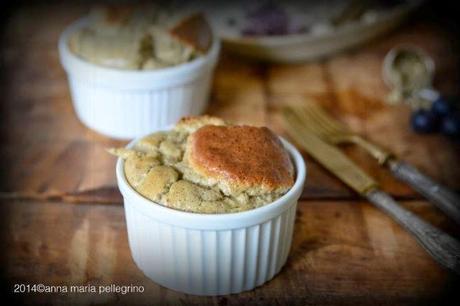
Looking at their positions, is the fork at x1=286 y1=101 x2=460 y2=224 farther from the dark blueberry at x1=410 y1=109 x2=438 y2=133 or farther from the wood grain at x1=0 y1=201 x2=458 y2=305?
the dark blueberry at x1=410 y1=109 x2=438 y2=133

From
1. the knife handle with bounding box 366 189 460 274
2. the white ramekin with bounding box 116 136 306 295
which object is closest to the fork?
the knife handle with bounding box 366 189 460 274

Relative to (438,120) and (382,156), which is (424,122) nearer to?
(438,120)

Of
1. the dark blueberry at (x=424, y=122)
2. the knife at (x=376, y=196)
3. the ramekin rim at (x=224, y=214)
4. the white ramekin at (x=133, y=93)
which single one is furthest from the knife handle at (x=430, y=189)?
the white ramekin at (x=133, y=93)

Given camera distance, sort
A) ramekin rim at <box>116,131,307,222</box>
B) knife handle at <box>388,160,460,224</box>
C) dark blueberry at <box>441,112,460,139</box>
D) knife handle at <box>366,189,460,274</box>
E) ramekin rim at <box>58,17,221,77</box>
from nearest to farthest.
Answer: ramekin rim at <box>116,131,307,222</box>
knife handle at <box>366,189,460,274</box>
knife handle at <box>388,160,460,224</box>
ramekin rim at <box>58,17,221,77</box>
dark blueberry at <box>441,112,460,139</box>

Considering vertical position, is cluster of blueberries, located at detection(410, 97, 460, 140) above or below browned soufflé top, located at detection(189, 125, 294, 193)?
below

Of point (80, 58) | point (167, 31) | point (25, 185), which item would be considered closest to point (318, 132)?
point (167, 31)

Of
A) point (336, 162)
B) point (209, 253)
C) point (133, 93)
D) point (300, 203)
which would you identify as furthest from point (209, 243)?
point (133, 93)
